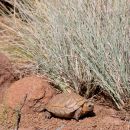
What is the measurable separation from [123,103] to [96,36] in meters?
0.69

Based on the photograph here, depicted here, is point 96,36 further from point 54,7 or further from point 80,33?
point 54,7

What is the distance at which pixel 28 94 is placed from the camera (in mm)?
4102

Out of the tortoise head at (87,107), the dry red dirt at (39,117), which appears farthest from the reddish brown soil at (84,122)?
the tortoise head at (87,107)

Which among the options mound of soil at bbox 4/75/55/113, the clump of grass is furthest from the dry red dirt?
the clump of grass

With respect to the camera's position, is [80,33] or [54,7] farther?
[54,7]

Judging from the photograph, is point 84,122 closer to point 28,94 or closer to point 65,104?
point 65,104

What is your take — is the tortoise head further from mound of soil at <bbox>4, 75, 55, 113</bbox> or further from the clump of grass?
mound of soil at <bbox>4, 75, 55, 113</bbox>

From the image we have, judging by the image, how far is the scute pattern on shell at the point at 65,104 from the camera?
3.91 m

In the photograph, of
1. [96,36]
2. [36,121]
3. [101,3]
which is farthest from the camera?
[101,3]

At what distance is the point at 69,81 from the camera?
175 inches

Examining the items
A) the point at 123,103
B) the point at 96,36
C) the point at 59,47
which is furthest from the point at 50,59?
the point at 123,103

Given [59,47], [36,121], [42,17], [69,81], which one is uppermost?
[42,17]

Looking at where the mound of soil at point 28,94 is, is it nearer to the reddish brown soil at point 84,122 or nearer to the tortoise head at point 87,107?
the reddish brown soil at point 84,122

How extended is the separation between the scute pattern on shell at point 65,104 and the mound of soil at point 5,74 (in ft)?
1.83
